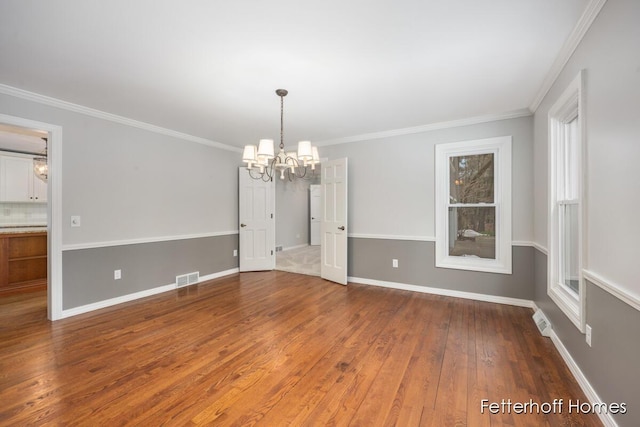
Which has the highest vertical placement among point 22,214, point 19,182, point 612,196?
point 19,182

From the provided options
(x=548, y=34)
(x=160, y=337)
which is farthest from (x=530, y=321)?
(x=160, y=337)

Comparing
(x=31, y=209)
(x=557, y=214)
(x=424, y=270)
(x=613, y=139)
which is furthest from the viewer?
(x=31, y=209)

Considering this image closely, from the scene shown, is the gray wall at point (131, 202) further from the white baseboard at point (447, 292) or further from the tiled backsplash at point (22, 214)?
the tiled backsplash at point (22, 214)

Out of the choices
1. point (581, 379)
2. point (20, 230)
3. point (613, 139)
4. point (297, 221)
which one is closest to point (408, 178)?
point (613, 139)

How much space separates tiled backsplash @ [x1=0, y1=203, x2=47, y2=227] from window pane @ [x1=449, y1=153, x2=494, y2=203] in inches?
290

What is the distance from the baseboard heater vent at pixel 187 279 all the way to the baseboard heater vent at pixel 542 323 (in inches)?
186

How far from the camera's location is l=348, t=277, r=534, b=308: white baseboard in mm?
3486

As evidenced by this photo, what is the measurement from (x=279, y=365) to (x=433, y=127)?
367cm

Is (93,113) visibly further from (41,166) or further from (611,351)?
(611,351)

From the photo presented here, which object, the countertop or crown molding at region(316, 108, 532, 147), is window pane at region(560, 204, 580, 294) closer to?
crown molding at region(316, 108, 532, 147)

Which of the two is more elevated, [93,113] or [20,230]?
[93,113]

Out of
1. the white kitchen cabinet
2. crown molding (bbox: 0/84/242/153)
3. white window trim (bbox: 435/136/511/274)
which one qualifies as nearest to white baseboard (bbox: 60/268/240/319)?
crown molding (bbox: 0/84/242/153)

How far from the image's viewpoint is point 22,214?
16.2 feet

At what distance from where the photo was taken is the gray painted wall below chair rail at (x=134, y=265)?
3.25 m
